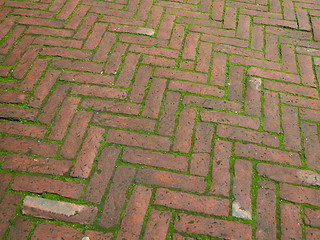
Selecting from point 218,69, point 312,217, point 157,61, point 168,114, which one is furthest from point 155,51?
point 312,217

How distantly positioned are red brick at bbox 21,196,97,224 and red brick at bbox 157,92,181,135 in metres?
0.84

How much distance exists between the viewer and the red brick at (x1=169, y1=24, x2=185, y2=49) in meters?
2.94

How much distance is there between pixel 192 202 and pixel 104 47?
1.82 metres

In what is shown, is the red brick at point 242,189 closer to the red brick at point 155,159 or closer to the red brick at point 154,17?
the red brick at point 155,159

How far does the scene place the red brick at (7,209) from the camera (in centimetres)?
187

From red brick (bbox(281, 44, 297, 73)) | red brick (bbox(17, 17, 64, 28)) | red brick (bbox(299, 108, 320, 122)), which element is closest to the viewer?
red brick (bbox(299, 108, 320, 122))

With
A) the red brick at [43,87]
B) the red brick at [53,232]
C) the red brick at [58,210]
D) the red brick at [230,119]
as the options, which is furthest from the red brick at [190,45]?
the red brick at [53,232]

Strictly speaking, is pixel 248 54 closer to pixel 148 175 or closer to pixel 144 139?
pixel 144 139

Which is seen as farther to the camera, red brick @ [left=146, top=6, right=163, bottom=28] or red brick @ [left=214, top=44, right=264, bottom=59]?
red brick @ [left=146, top=6, right=163, bottom=28]

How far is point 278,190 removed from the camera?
→ 2080 millimetres

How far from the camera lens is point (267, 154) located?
2.25 m

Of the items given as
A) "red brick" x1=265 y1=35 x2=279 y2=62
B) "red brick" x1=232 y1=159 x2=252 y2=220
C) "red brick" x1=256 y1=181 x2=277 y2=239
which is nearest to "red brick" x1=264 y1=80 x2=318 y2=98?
"red brick" x1=265 y1=35 x2=279 y2=62

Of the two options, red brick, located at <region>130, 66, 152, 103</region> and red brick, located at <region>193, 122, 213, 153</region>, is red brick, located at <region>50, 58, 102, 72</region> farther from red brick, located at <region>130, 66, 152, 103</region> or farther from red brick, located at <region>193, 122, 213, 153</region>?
red brick, located at <region>193, 122, 213, 153</region>

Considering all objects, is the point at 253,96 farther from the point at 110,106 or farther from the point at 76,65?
the point at 76,65
